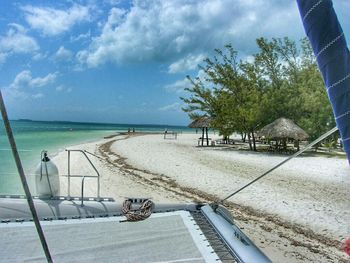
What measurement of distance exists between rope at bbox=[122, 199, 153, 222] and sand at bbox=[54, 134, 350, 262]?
201cm

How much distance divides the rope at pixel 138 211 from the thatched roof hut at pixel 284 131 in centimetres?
1566

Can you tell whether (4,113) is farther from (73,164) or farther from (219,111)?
(219,111)

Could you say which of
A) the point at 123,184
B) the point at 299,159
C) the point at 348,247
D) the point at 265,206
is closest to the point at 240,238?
the point at 348,247

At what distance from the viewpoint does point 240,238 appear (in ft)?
13.5

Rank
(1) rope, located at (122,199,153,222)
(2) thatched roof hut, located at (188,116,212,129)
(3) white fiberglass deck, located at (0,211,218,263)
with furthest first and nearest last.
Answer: (2) thatched roof hut, located at (188,116,212,129) → (1) rope, located at (122,199,153,222) → (3) white fiberglass deck, located at (0,211,218,263)

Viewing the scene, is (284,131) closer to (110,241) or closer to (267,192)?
(267,192)

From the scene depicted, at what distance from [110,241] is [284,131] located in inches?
669

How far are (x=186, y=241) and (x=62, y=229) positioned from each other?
164cm

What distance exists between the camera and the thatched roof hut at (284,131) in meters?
19.6

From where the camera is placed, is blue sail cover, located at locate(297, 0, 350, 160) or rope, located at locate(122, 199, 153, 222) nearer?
blue sail cover, located at locate(297, 0, 350, 160)

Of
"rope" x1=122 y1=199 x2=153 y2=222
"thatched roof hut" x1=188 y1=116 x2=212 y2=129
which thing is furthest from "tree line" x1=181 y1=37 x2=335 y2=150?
"rope" x1=122 y1=199 x2=153 y2=222

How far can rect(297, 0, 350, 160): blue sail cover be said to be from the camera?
1.45 m

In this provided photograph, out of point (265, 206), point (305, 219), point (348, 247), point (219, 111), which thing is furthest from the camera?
point (219, 111)

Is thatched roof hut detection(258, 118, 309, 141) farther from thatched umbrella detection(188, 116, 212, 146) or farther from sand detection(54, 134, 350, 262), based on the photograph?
thatched umbrella detection(188, 116, 212, 146)
